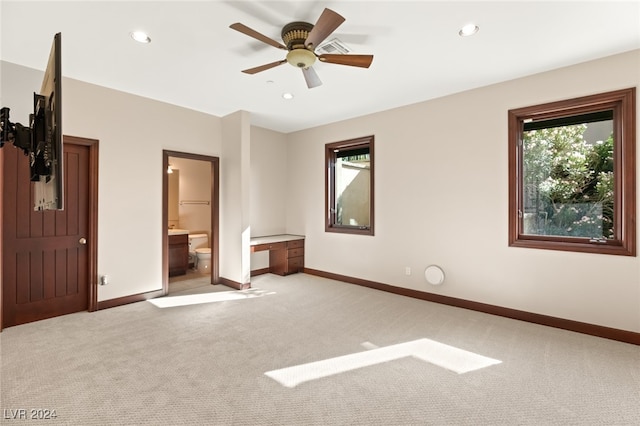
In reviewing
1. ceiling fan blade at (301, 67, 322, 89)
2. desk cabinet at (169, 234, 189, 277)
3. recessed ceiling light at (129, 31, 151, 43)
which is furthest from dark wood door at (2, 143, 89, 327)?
ceiling fan blade at (301, 67, 322, 89)

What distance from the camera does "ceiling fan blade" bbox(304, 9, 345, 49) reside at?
1995 mm

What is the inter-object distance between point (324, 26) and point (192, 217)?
5.37 m

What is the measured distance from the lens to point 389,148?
4617 millimetres

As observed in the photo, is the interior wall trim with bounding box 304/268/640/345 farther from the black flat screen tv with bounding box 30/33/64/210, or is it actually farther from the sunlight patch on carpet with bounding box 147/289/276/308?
the black flat screen tv with bounding box 30/33/64/210

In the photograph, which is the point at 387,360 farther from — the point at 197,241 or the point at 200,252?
the point at 197,241

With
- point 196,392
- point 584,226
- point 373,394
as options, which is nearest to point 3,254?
point 196,392

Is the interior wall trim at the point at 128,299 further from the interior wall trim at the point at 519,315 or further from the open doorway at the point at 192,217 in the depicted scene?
the interior wall trim at the point at 519,315

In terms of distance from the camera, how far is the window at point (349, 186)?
16.6ft

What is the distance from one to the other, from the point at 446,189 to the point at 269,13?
2.96 meters

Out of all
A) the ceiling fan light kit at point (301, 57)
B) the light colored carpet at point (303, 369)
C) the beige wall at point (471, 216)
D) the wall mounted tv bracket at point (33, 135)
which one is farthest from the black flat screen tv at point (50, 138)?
the beige wall at point (471, 216)

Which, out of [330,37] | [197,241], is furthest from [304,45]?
[197,241]

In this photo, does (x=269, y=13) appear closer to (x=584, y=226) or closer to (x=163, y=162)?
(x=163, y=162)

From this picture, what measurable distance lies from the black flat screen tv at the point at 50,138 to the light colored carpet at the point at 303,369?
141 cm

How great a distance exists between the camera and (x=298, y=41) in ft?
8.13
